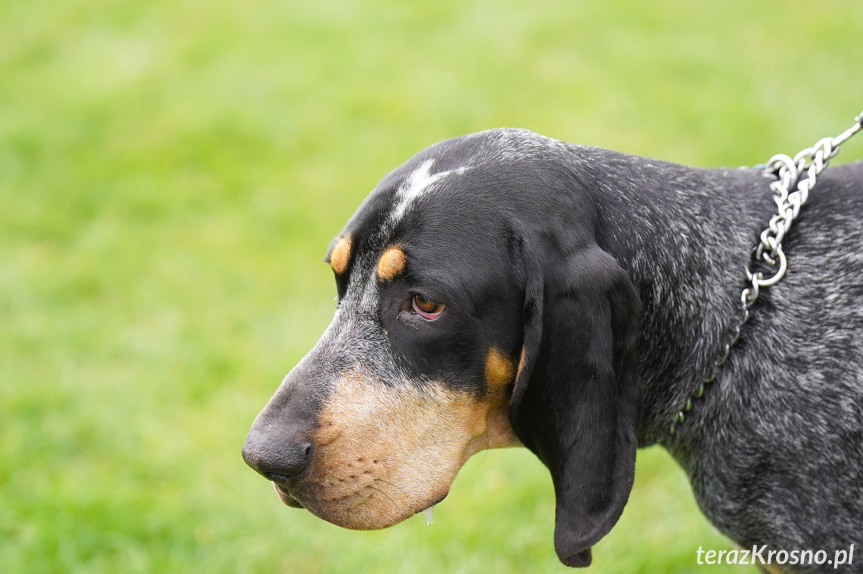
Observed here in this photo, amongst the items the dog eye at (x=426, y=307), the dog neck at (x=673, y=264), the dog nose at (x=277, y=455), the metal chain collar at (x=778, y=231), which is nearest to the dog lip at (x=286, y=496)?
the dog nose at (x=277, y=455)

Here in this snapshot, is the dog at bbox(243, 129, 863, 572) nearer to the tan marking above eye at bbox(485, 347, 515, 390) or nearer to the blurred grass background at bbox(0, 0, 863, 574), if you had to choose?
the tan marking above eye at bbox(485, 347, 515, 390)

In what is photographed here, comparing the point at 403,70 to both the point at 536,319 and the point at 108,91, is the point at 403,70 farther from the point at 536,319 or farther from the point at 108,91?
the point at 536,319

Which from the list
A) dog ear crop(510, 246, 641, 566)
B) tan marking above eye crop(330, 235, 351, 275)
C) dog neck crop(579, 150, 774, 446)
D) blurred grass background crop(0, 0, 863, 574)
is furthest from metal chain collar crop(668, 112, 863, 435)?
blurred grass background crop(0, 0, 863, 574)

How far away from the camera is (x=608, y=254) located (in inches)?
133

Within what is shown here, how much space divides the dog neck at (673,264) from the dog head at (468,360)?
0.20 m

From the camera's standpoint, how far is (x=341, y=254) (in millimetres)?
3680

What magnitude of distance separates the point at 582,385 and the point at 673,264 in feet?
2.39

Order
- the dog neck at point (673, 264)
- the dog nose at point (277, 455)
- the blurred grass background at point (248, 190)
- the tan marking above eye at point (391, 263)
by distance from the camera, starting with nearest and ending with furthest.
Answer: the dog nose at point (277, 455), the tan marking above eye at point (391, 263), the dog neck at point (673, 264), the blurred grass background at point (248, 190)

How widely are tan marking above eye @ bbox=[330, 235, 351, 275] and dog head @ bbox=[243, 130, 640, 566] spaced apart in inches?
3.2

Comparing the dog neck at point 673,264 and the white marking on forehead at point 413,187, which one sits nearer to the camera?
the white marking on forehead at point 413,187

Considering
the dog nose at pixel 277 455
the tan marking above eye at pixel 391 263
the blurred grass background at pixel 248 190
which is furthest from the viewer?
the blurred grass background at pixel 248 190

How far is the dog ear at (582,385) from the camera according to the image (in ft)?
10.9

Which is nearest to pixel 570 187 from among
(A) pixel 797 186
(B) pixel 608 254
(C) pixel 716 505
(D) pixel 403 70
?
(B) pixel 608 254

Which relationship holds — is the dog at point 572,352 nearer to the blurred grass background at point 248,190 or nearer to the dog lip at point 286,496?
the dog lip at point 286,496
